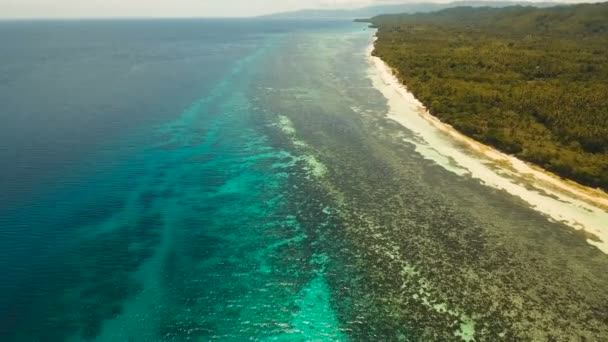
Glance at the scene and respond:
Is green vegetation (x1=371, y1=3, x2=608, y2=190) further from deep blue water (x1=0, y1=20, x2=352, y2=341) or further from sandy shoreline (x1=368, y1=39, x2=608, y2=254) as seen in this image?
deep blue water (x1=0, y1=20, x2=352, y2=341)

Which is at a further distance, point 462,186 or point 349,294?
point 462,186

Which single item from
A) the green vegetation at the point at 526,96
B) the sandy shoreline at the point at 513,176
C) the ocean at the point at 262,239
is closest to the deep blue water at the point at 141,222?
the ocean at the point at 262,239

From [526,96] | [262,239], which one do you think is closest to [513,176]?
[526,96]

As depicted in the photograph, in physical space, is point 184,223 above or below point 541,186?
above

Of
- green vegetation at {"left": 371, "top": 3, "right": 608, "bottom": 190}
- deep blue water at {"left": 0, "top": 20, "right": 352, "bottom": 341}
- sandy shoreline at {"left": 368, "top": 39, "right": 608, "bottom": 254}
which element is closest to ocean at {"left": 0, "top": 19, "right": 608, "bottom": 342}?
deep blue water at {"left": 0, "top": 20, "right": 352, "bottom": 341}

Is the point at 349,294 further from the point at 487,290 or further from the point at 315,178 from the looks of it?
the point at 315,178

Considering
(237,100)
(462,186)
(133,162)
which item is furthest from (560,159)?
(237,100)
